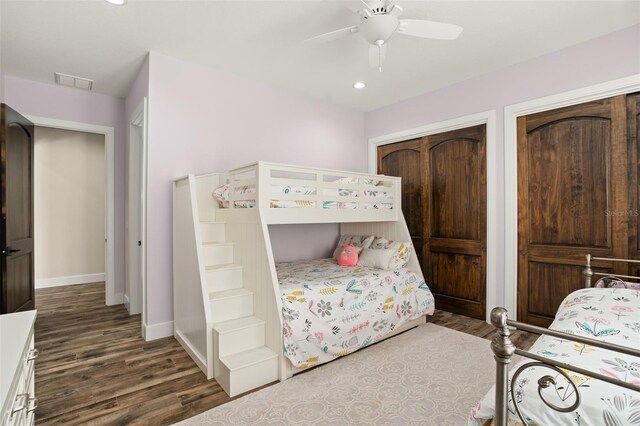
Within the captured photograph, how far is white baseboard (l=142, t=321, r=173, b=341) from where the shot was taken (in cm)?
294

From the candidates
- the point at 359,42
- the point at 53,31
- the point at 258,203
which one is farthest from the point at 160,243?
the point at 359,42

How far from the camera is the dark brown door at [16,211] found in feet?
8.88

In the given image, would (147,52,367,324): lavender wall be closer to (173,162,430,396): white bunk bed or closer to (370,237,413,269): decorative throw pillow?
(173,162,430,396): white bunk bed

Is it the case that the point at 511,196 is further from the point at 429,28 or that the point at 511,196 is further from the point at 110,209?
the point at 110,209

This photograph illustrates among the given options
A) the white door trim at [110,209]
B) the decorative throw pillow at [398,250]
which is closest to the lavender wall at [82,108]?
the white door trim at [110,209]

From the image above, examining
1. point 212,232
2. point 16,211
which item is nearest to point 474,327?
point 212,232

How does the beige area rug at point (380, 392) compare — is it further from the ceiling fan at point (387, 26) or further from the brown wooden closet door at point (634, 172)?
the ceiling fan at point (387, 26)

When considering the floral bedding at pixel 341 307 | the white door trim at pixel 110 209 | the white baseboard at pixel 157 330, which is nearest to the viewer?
the floral bedding at pixel 341 307

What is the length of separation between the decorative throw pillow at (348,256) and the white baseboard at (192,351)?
1.62 metres

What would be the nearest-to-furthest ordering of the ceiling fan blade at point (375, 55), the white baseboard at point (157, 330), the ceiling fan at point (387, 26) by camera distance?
the ceiling fan at point (387, 26) < the ceiling fan blade at point (375, 55) < the white baseboard at point (157, 330)

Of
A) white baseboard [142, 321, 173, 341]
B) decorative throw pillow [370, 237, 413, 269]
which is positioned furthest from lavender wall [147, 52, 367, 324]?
decorative throw pillow [370, 237, 413, 269]

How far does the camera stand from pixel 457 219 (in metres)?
3.67

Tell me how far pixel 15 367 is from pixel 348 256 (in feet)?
9.19

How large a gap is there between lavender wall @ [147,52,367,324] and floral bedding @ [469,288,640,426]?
2.79m
